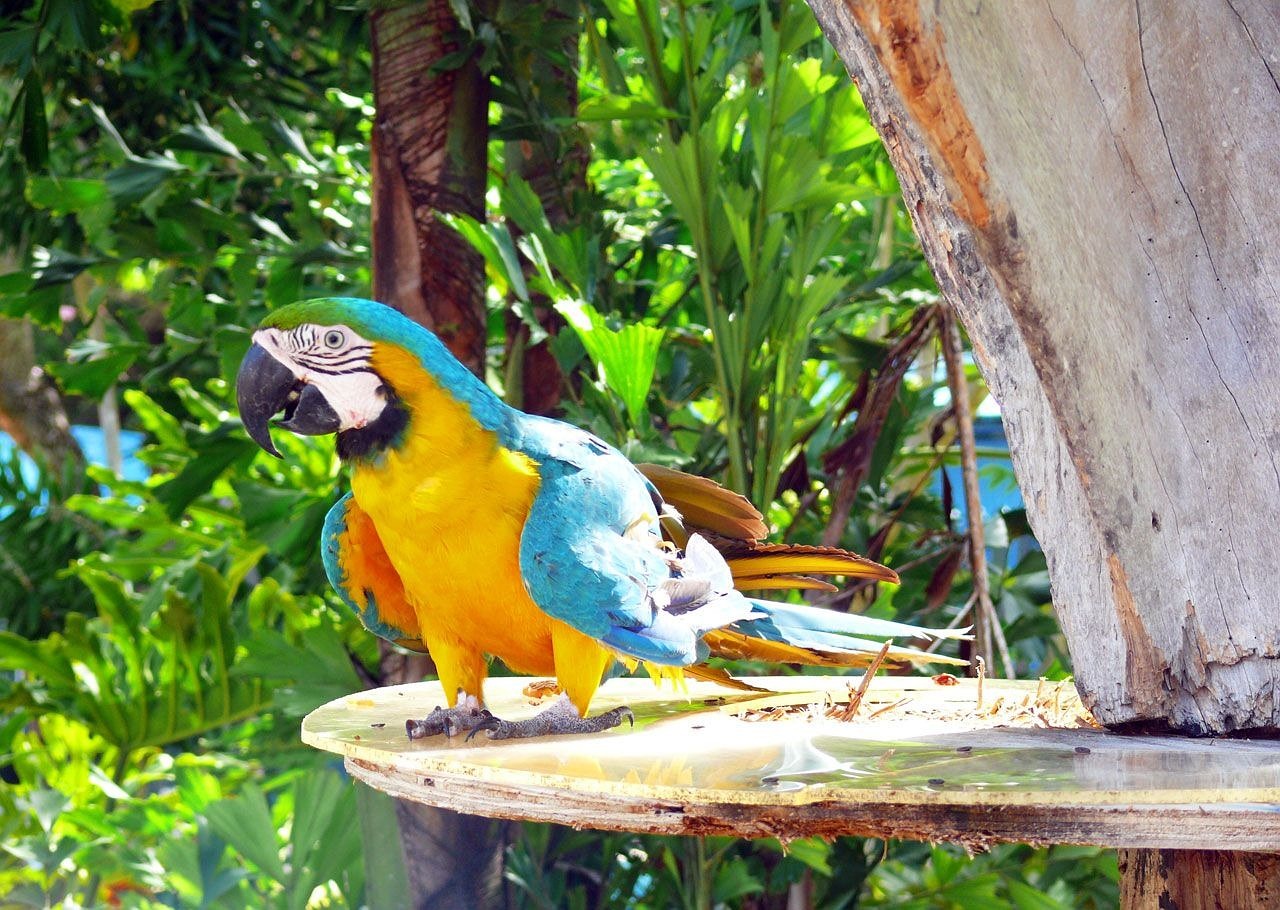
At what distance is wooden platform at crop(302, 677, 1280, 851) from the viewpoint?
0.55m

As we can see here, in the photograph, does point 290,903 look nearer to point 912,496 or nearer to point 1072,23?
point 912,496

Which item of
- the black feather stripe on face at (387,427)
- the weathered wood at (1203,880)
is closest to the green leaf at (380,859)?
the black feather stripe on face at (387,427)

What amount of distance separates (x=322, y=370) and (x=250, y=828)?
707mm

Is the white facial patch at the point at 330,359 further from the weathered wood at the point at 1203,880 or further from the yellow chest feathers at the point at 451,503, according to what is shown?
the weathered wood at the point at 1203,880

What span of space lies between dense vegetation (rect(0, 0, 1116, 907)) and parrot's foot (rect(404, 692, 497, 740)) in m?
0.43

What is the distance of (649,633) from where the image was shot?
79 centimetres

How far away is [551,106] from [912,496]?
0.69 m

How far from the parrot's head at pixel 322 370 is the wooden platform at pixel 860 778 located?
21 centimetres

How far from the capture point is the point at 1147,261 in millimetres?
756

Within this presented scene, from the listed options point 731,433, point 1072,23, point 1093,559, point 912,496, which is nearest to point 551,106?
point 731,433

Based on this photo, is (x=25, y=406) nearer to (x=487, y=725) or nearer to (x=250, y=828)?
(x=250, y=828)

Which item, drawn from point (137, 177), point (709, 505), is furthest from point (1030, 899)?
point (137, 177)

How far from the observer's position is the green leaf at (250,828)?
129 centimetres

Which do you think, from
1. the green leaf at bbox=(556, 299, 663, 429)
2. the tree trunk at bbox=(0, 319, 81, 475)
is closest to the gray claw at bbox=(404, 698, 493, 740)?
the green leaf at bbox=(556, 299, 663, 429)
